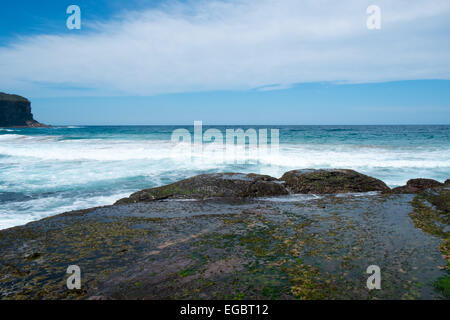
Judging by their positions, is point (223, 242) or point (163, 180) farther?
point (163, 180)

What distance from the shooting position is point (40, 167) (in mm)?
16406

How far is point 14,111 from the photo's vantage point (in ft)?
319

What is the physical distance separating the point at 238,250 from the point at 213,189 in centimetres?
369

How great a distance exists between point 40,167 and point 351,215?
16.6 metres

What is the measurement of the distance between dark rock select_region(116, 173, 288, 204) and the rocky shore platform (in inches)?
25.7

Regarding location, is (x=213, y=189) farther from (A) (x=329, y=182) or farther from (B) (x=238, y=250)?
(B) (x=238, y=250)

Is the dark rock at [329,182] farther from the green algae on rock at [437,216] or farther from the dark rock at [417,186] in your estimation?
the green algae on rock at [437,216]

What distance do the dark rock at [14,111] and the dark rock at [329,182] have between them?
113m

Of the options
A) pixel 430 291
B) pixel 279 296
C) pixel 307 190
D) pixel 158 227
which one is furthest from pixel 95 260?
pixel 307 190

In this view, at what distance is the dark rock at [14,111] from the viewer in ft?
312

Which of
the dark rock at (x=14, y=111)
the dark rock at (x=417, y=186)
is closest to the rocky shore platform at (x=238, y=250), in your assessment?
the dark rock at (x=417, y=186)

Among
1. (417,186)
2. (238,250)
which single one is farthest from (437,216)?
(238,250)

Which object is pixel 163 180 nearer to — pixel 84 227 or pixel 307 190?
pixel 307 190

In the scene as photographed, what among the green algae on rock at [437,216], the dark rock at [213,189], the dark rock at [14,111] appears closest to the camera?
the green algae on rock at [437,216]
